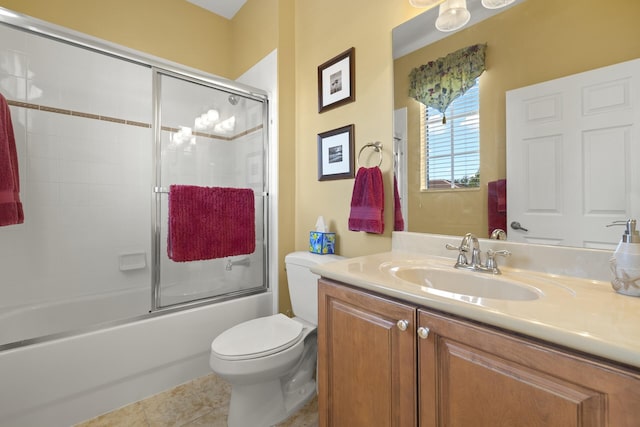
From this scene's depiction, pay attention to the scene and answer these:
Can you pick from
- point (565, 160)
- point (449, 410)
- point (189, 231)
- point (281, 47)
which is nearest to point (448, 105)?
point (565, 160)

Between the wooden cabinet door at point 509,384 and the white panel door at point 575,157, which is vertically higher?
the white panel door at point 575,157

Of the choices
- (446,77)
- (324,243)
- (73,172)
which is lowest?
(324,243)

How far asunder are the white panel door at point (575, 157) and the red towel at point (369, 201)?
0.55m

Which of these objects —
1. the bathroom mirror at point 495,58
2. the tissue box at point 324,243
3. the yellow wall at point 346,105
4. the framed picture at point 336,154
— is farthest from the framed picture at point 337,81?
the tissue box at point 324,243


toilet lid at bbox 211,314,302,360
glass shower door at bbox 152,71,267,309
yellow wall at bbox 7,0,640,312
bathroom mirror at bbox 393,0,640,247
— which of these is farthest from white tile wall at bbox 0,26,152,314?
bathroom mirror at bbox 393,0,640,247

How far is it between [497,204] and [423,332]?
2.16ft

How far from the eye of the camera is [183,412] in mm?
1452

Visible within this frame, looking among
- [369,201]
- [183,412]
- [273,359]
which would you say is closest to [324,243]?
[369,201]

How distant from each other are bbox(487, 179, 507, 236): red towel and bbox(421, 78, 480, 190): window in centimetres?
7

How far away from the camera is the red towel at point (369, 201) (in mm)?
1431

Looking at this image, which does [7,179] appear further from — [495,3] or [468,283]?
[495,3]

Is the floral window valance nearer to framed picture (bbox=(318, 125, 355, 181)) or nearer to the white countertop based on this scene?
framed picture (bbox=(318, 125, 355, 181))

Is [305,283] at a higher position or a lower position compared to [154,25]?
lower

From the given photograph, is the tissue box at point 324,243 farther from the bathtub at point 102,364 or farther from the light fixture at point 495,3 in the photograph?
the light fixture at point 495,3
